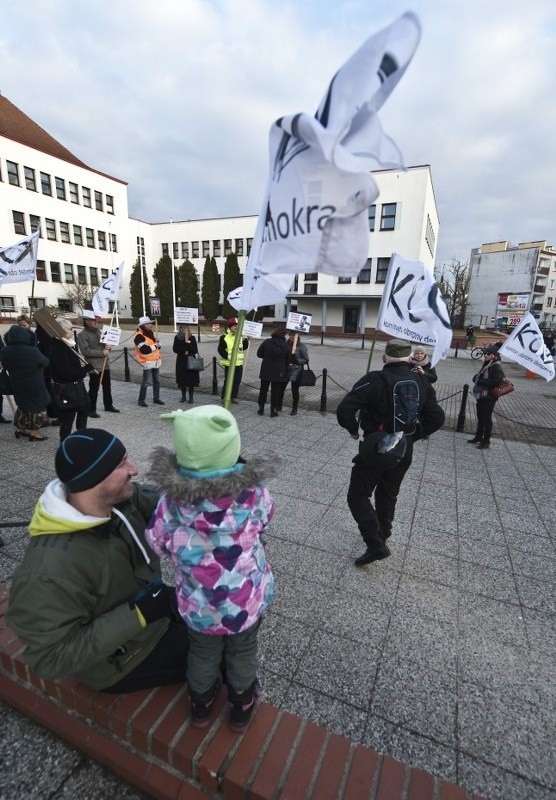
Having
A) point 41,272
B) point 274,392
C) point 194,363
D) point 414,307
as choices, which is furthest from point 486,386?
point 41,272

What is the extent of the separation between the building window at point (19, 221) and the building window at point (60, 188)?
4.03 meters

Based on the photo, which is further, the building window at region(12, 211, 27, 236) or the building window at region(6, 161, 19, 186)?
the building window at region(12, 211, 27, 236)

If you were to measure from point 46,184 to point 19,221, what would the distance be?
4.32 meters

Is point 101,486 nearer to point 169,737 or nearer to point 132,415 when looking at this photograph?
point 169,737

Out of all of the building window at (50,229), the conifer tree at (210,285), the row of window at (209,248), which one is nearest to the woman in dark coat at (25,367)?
the building window at (50,229)

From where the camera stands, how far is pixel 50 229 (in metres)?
34.3

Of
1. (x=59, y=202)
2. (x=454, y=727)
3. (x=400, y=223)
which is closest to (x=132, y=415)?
(x=454, y=727)

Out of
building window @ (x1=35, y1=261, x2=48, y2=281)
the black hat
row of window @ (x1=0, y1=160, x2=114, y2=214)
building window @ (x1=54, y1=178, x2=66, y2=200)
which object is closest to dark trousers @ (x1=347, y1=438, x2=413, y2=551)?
the black hat

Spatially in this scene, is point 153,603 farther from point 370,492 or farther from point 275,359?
point 275,359

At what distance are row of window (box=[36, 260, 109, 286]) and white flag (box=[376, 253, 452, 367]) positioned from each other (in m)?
37.0

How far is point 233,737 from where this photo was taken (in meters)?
1.76

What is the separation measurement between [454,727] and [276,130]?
3073 mm

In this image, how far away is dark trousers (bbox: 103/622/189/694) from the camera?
1.82 m

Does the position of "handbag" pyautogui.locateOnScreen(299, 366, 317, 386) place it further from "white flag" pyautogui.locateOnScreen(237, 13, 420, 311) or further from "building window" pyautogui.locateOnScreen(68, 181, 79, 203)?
"building window" pyautogui.locateOnScreen(68, 181, 79, 203)
